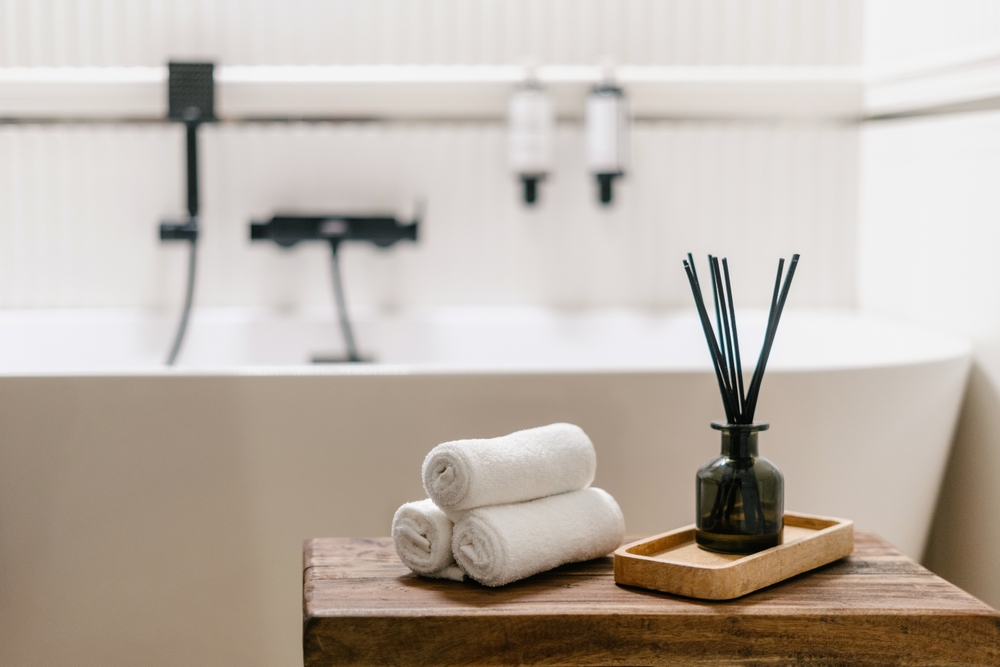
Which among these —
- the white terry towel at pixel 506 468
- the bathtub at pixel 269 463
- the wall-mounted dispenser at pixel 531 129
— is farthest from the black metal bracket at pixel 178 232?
the white terry towel at pixel 506 468

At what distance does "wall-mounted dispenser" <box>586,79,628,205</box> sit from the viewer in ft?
7.16

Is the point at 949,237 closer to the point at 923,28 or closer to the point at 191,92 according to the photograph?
the point at 923,28

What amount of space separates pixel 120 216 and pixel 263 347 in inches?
19.2

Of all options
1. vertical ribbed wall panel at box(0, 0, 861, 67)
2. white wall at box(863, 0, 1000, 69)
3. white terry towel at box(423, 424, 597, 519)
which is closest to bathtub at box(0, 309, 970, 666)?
white terry towel at box(423, 424, 597, 519)

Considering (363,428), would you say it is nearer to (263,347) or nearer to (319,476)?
(319,476)

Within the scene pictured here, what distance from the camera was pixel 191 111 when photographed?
7.21ft

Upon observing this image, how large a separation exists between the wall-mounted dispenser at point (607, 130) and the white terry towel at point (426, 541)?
1.45 meters

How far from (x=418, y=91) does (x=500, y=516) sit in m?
1.59

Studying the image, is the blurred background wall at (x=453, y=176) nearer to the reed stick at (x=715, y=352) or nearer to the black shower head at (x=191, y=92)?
the black shower head at (x=191, y=92)

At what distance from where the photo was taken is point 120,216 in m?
2.27

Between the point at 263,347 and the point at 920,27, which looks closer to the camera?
the point at 920,27

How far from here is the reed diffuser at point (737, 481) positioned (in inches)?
35.3

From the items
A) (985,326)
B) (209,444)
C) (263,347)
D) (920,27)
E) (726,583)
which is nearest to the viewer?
(726,583)

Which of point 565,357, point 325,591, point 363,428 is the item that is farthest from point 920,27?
point 325,591
